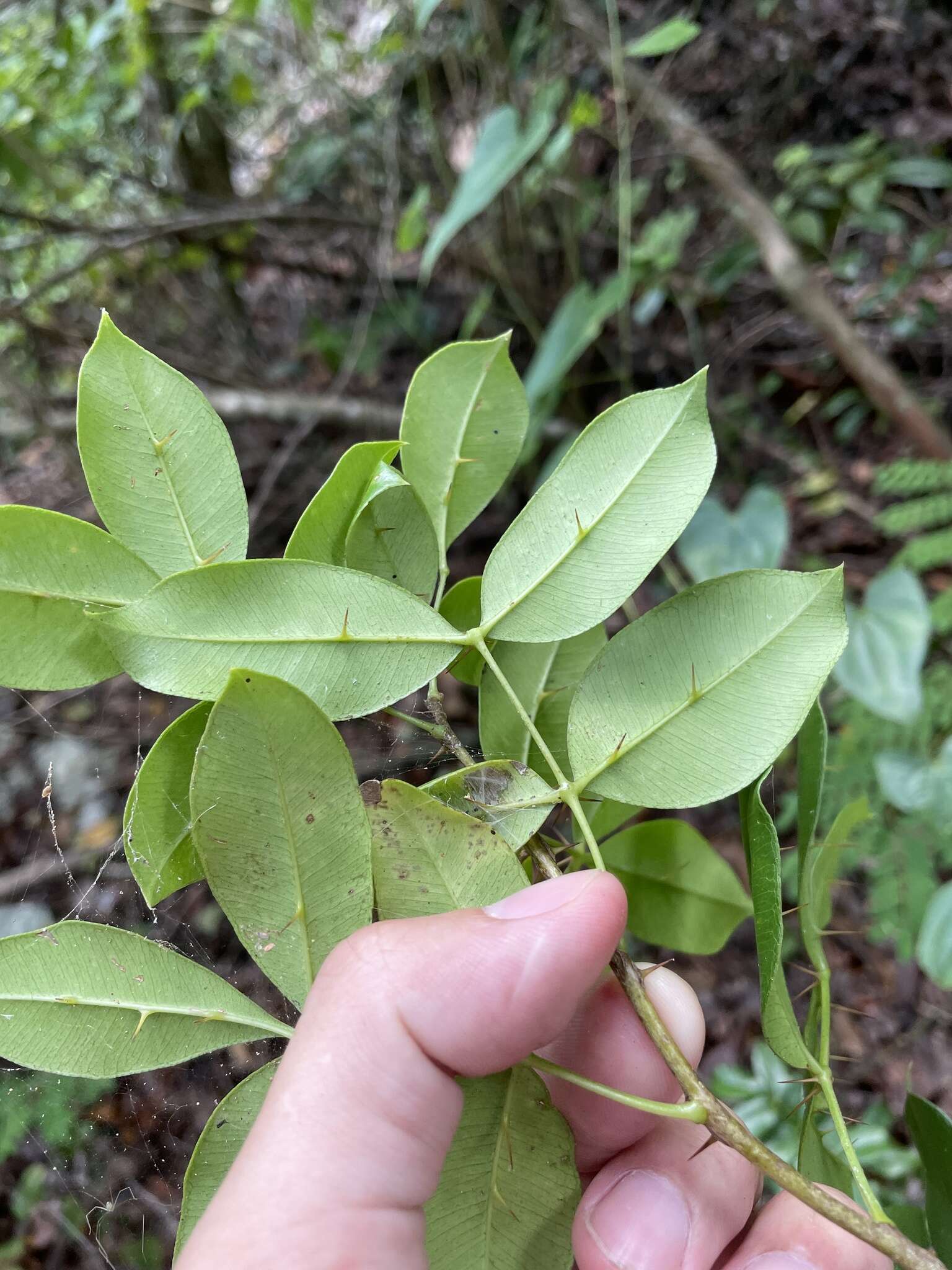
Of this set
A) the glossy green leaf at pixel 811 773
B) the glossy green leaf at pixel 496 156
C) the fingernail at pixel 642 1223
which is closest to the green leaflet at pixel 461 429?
the glossy green leaf at pixel 811 773

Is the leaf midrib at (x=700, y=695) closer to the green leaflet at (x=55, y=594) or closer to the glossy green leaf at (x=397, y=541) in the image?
the glossy green leaf at (x=397, y=541)

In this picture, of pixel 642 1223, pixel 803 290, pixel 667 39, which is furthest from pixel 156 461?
pixel 803 290

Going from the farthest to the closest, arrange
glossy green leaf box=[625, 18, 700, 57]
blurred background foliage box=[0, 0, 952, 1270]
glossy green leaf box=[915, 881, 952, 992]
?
blurred background foliage box=[0, 0, 952, 1270]
glossy green leaf box=[625, 18, 700, 57]
glossy green leaf box=[915, 881, 952, 992]

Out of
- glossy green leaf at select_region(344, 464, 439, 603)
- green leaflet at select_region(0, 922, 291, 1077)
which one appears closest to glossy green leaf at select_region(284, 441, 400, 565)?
glossy green leaf at select_region(344, 464, 439, 603)

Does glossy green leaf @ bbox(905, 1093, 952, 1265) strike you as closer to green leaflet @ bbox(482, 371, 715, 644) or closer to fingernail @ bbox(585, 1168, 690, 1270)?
fingernail @ bbox(585, 1168, 690, 1270)

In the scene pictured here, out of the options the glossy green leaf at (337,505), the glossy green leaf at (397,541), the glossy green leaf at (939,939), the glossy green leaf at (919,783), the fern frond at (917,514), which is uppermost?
the glossy green leaf at (337,505)

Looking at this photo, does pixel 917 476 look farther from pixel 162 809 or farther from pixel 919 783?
pixel 162 809
